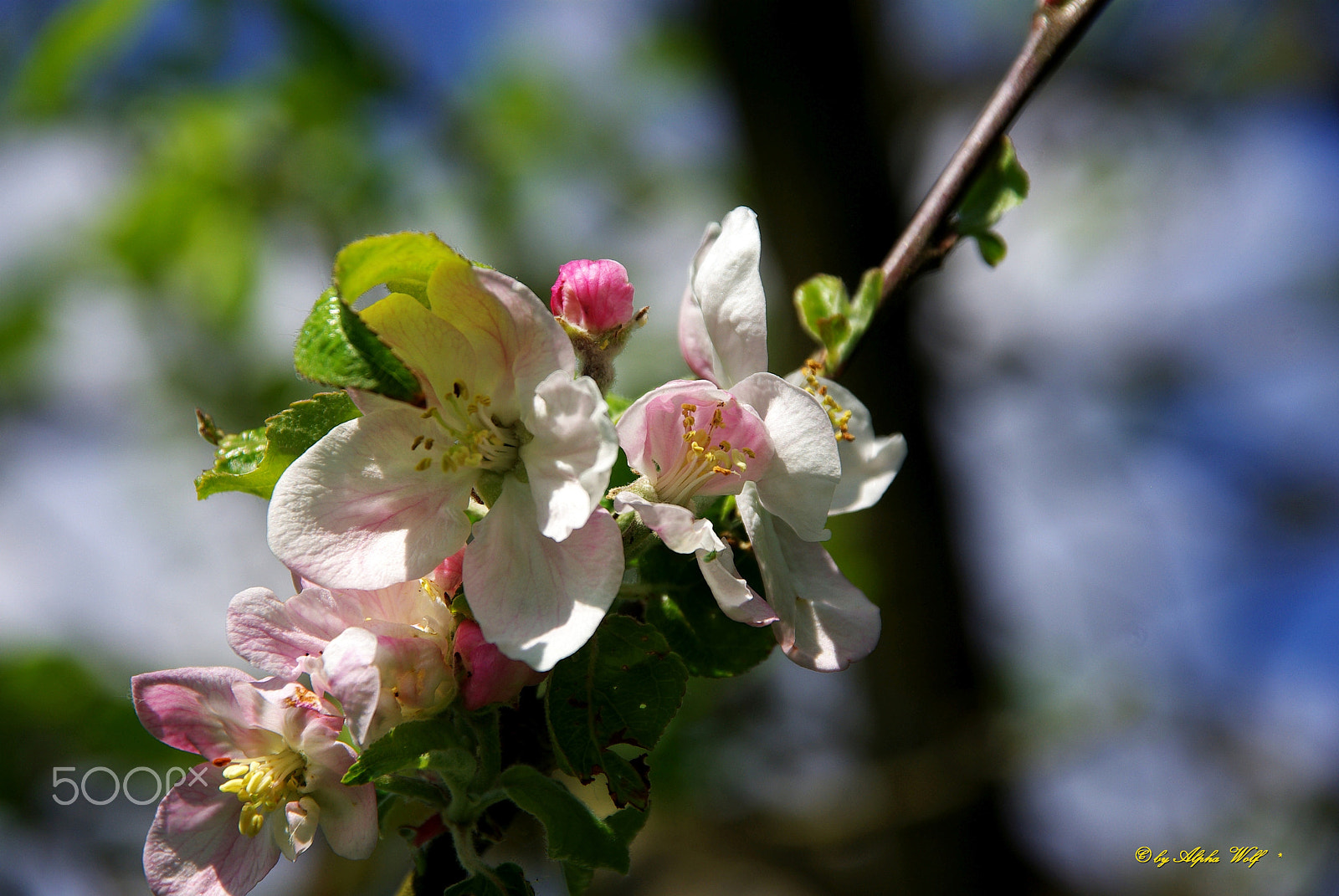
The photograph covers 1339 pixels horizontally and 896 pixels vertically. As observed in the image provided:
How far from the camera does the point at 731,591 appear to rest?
0.72 m

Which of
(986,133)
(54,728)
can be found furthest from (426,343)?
(54,728)

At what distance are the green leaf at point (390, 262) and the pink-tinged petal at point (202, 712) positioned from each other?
317 mm

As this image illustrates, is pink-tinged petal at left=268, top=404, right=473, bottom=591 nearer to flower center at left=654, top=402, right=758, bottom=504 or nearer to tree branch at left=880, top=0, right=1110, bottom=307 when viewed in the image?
flower center at left=654, top=402, right=758, bottom=504

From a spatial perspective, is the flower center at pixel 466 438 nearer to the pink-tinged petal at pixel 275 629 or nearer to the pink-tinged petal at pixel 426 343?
the pink-tinged petal at pixel 426 343

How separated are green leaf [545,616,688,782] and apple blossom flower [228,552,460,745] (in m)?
0.09

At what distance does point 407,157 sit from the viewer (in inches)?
128

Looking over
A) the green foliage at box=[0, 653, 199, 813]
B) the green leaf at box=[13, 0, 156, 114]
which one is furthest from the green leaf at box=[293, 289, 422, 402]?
the green foliage at box=[0, 653, 199, 813]

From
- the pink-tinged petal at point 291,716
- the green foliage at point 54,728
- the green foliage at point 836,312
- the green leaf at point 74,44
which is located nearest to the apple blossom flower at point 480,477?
the pink-tinged petal at point 291,716

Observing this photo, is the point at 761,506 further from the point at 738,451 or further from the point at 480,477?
the point at 480,477

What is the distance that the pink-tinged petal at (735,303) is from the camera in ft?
2.74

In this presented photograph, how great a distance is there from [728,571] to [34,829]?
2.87 meters

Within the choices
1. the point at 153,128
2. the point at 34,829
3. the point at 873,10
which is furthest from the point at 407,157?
the point at 34,829

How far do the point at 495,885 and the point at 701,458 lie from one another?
0.36m

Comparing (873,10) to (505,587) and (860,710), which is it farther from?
(505,587)
